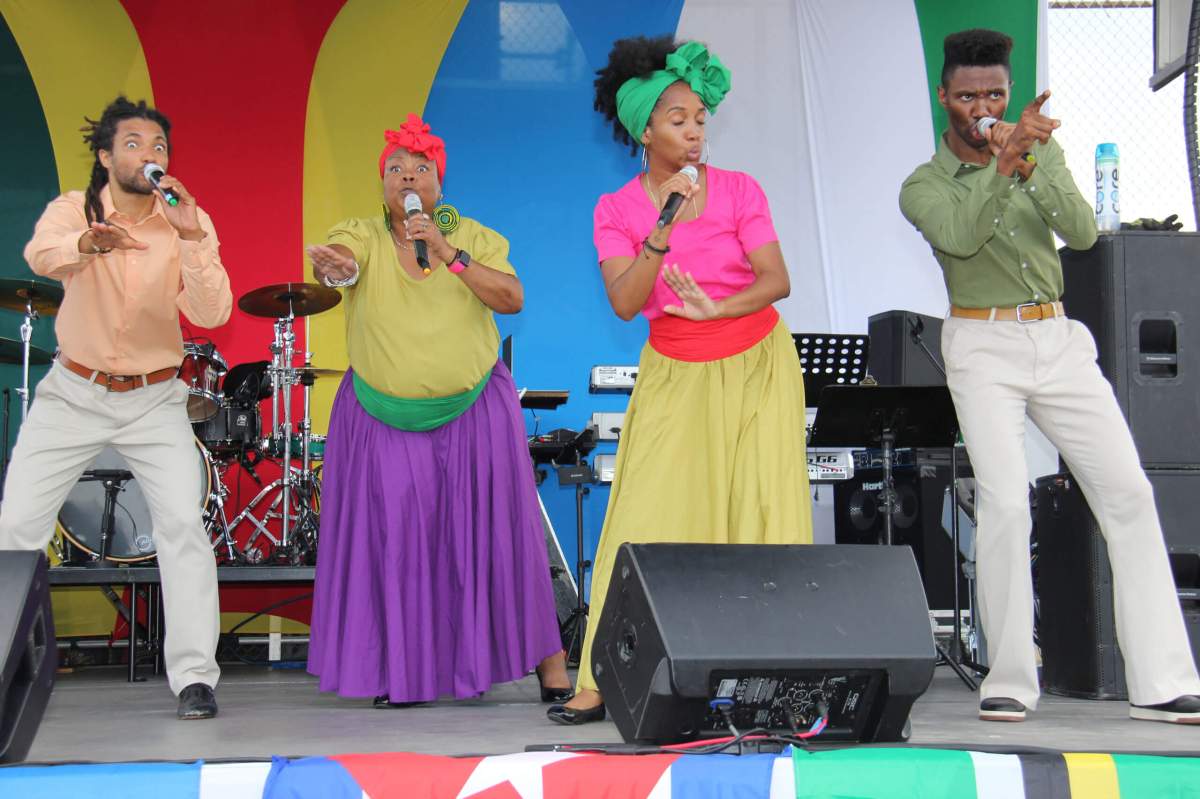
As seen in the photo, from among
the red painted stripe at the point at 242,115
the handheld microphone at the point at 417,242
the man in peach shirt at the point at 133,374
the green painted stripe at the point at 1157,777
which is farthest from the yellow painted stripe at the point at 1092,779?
the red painted stripe at the point at 242,115

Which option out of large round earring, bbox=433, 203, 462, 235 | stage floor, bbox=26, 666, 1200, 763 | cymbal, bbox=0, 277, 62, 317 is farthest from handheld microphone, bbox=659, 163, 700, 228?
cymbal, bbox=0, 277, 62, 317

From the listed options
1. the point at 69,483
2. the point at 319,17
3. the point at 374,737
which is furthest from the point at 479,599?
the point at 319,17

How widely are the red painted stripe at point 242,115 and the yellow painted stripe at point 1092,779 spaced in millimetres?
5858

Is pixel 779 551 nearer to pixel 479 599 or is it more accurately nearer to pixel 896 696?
pixel 896 696

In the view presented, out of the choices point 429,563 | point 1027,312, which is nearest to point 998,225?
point 1027,312

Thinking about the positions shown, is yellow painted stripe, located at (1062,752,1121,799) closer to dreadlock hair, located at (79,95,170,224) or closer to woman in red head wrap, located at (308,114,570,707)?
woman in red head wrap, located at (308,114,570,707)

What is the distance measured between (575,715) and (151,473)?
1.73 metres

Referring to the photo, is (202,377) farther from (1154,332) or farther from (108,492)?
(1154,332)

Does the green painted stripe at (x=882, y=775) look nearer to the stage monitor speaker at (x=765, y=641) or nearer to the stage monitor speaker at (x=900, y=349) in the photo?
the stage monitor speaker at (x=765, y=641)

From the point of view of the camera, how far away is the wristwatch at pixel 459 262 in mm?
3803

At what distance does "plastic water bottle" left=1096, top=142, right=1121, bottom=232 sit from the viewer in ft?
14.3

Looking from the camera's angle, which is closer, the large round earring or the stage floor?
the stage floor

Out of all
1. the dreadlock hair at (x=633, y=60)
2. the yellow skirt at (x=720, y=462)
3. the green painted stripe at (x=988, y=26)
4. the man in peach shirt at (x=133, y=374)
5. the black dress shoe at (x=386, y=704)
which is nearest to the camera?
the yellow skirt at (x=720, y=462)

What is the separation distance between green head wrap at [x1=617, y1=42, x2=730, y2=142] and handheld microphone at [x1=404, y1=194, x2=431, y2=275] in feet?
2.39
